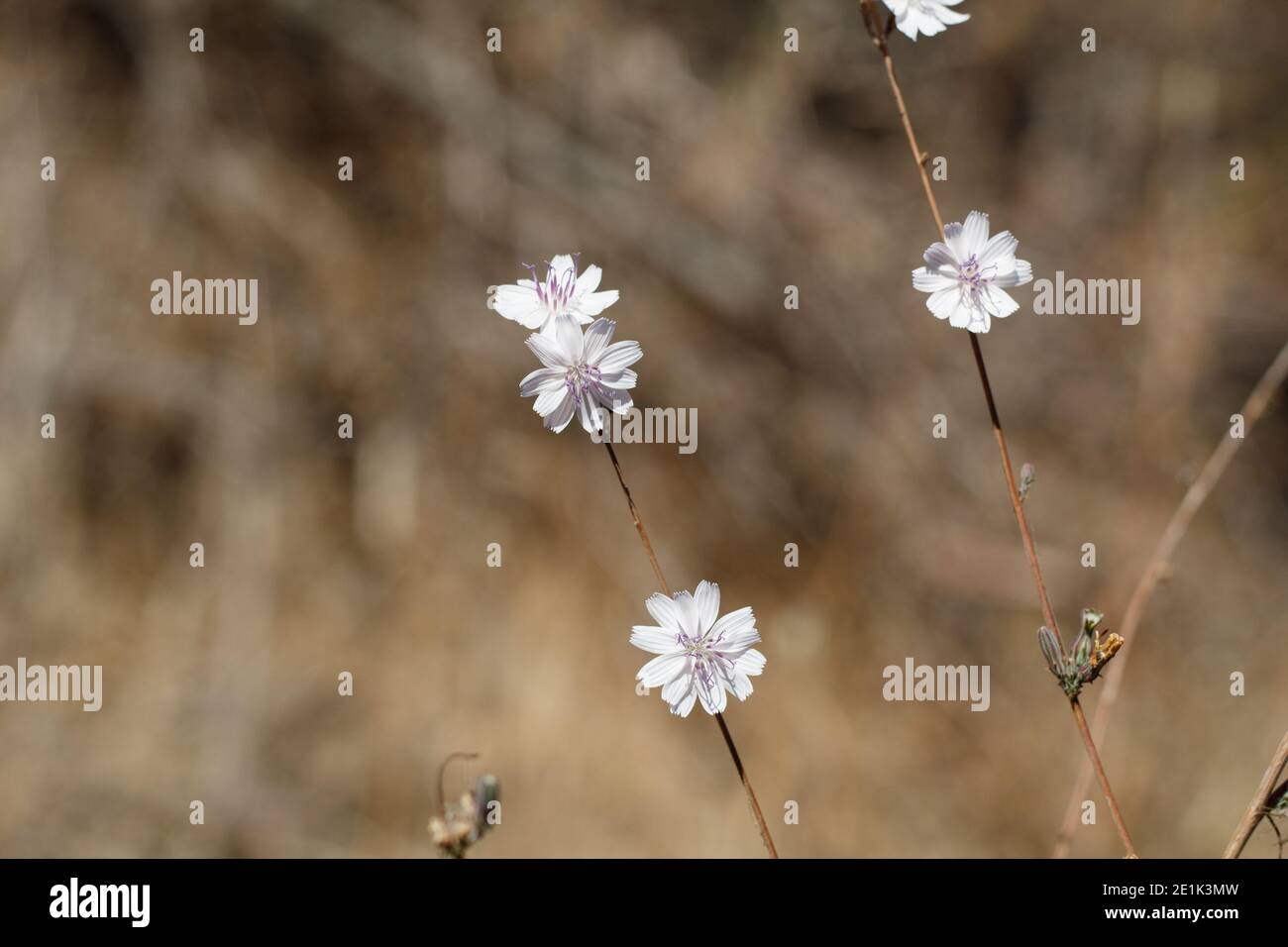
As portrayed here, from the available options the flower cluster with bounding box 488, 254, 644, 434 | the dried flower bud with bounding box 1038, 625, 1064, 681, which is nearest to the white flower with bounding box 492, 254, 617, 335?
the flower cluster with bounding box 488, 254, 644, 434

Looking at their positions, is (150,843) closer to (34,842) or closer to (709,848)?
(34,842)

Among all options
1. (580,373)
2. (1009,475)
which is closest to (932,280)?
(1009,475)

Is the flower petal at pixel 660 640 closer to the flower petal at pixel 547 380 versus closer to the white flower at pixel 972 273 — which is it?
the flower petal at pixel 547 380

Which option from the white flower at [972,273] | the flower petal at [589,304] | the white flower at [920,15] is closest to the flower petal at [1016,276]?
the white flower at [972,273]

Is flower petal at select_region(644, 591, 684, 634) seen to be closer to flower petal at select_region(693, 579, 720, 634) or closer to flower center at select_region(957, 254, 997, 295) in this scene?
flower petal at select_region(693, 579, 720, 634)

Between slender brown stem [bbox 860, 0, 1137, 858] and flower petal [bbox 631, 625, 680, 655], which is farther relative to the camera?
flower petal [bbox 631, 625, 680, 655]

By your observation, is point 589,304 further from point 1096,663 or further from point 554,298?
point 1096,663
